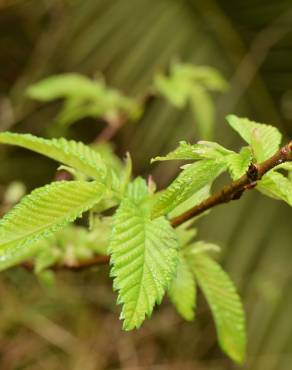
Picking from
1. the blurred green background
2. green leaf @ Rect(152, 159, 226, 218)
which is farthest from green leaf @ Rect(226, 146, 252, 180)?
the blurred green background

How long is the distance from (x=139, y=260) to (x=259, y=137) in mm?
178

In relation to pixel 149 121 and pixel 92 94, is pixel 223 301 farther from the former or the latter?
pixel 149 121

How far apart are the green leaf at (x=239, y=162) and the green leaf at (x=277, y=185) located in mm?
32

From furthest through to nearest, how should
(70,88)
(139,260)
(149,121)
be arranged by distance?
(149,121) → (70,88) → (139,260)

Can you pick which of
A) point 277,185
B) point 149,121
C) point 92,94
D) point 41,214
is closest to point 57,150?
point 41,214

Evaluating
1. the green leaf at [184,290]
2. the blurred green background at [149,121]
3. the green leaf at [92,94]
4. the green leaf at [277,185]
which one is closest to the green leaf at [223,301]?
the green leaf at [184,290]

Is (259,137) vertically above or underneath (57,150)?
above

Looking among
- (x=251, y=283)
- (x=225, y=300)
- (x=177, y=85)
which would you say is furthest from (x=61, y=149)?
(x=251, y=283)

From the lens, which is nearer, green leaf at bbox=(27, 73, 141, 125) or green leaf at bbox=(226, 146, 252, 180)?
green leaf at bbox=(226, 146, 252, 180)

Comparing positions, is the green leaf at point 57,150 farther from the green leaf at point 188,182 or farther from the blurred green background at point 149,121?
the blurred green background at point 149,121

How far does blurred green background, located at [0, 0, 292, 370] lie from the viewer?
180 centimetres

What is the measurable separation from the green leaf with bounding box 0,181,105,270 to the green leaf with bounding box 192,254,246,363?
203mm

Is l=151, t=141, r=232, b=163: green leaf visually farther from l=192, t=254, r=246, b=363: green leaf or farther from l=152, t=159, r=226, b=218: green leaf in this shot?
l=192, t=254, r=246, b=363: green leaf

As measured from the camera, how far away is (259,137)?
1.82ft
